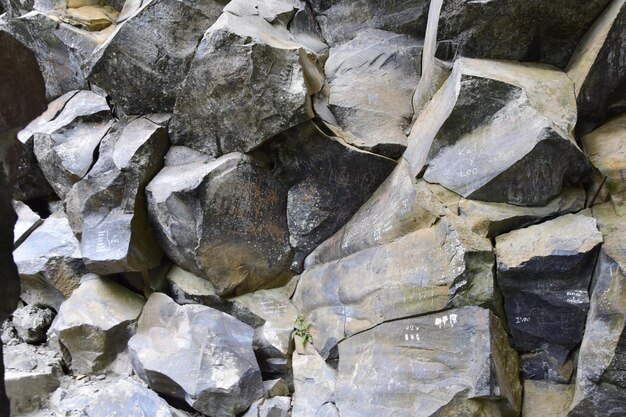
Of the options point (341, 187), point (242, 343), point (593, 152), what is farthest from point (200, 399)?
point (593, 152)

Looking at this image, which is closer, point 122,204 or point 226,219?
point 226,219

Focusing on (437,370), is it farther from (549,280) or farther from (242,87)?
(242,87)

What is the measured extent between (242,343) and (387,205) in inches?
72.5

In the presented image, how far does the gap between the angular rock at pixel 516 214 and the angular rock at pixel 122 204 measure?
10.9 ft

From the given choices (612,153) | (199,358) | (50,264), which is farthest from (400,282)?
(50,264)

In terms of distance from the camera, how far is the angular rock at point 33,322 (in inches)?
245

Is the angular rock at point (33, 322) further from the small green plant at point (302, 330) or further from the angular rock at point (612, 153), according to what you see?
the angular rock at point (612, 153)

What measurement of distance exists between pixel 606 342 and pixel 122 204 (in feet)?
14.9

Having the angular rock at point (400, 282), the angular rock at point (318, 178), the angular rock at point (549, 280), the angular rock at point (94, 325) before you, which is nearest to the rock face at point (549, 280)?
the angular rock at point (549, 280)

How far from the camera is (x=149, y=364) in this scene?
533 cm

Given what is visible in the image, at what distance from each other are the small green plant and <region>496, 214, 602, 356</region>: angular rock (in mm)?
1928

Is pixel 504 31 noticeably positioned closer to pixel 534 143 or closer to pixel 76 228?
pixel 534 143

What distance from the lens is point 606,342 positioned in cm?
371

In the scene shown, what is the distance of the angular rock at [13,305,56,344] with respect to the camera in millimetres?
6234
